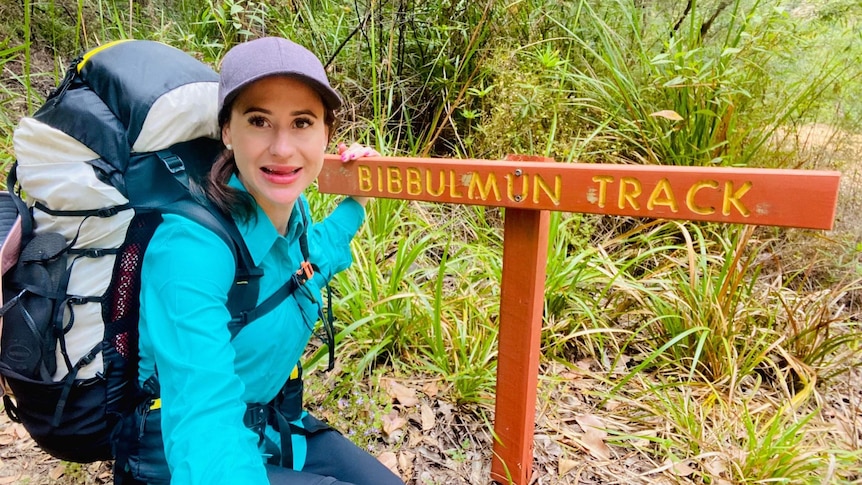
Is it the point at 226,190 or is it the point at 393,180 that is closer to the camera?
the point at 226,190

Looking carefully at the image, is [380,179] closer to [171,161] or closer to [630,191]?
[171,161]

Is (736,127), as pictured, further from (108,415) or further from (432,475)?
(108,415)

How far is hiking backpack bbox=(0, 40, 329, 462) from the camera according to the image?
120 centimetres

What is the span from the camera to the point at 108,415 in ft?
4.21

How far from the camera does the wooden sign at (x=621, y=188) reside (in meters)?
1.15

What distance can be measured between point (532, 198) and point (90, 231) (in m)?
1.12

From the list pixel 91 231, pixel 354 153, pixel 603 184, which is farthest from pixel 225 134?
pixel 603 184

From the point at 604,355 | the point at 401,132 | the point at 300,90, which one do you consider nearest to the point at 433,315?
the point at 604,355

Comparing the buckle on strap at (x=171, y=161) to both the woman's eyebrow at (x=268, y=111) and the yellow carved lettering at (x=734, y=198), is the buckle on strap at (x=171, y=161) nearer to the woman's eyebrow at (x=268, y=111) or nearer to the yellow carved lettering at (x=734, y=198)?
the woman's eyebrow at (x=268, y=111)

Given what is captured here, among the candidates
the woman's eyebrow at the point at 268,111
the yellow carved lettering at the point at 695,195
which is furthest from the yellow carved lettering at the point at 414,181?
the yellow carved lettering at the point at 695,195

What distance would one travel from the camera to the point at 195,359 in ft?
3.48

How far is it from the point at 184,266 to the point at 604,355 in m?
2.00

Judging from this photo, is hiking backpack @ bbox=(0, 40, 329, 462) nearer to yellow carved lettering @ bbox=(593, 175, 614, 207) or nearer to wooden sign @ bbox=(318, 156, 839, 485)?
wooden sign @ bbox=(318, 156, 839, 485)

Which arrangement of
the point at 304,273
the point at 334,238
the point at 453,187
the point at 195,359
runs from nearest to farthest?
1. the point at 195,359
2. the point at 304,273
3. the point at 453,187
4. the point at 334,238
